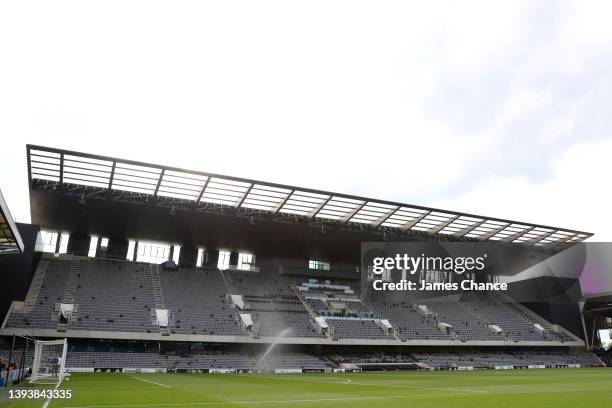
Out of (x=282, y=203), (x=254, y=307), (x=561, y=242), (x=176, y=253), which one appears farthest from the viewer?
(x=561, y=242)

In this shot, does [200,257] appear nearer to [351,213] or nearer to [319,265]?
[319,265]

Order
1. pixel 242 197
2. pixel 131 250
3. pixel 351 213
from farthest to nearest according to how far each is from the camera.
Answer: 1. pixel 131 250
2. pixel 351 213
3. pixel 242 197

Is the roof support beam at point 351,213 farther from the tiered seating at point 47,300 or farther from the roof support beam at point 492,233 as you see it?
the tiered seating at point 47,300

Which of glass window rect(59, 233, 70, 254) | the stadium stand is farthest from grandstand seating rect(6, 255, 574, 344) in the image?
glass window rect(59, 233, 70, 254)

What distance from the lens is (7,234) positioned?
26.5 meters

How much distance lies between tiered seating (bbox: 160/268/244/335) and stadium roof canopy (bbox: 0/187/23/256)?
20.9m

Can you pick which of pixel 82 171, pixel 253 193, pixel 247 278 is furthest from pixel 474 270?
pixel 82 171

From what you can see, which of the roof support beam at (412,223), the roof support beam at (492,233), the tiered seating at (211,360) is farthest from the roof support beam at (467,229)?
the tiered seating at (211,360)

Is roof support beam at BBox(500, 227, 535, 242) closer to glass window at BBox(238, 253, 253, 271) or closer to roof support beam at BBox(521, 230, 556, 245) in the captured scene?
roof support beam at BBox(521, 230, 556, 245)

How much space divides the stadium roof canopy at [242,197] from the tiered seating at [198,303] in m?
12.3

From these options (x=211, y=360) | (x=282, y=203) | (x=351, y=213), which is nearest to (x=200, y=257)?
(x=211, y=360)

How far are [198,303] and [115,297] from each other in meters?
8.91

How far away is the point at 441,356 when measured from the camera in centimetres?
5809

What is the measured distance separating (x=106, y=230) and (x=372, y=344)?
3324 cm
